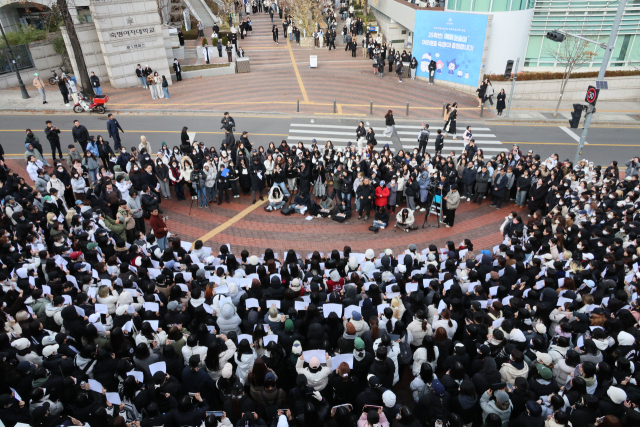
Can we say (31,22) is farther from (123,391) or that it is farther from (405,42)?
(123,391)

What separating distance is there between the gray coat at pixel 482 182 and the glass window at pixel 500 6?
1806 cm

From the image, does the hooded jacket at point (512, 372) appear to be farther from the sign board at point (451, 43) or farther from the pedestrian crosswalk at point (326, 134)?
the sign board at point (451, 43)

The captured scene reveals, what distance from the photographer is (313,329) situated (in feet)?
26.2

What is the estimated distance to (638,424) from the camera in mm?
6082

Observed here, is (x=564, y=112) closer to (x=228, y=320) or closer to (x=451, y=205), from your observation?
(x=451, y=205)

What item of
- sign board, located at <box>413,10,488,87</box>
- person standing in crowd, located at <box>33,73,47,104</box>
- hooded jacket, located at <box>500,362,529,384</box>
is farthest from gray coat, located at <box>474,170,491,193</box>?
person standing in crowd, located at <box>33,73,47,104</box>

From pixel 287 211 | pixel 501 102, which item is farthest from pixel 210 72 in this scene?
pixel 501 102

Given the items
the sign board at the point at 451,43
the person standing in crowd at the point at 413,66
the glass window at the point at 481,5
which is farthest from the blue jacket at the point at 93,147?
the glass window at the point at 481,5

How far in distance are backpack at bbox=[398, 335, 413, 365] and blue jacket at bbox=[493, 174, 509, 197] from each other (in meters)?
10.6

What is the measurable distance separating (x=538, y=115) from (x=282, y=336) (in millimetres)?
25695

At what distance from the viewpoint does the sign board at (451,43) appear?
29.6 meters

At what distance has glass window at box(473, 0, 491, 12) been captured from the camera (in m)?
29.3

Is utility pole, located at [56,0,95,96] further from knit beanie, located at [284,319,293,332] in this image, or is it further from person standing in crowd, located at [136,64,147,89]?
knit beanie, located at [284,319,293,332]

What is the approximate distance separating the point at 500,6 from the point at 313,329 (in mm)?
28987
